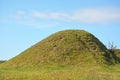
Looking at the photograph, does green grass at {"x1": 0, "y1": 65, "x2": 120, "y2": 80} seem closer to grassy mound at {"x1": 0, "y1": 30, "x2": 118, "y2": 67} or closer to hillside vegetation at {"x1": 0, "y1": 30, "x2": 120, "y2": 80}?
hillside vegetation at {"x1": 0, "y1": 30, "x2": 120, "y2": 80}

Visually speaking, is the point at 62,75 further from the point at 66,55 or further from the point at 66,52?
the point at 66,52

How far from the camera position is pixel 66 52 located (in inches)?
1938

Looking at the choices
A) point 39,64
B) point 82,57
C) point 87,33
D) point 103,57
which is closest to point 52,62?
point 39,64

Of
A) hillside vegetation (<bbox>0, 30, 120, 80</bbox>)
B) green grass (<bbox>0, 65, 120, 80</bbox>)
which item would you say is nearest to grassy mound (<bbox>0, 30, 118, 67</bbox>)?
hillside vegetation (<bbox>0, 30, 120, 80</bbox>)

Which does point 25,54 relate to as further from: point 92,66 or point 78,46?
point 92,66

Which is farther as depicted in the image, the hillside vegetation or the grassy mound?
the grassy mound

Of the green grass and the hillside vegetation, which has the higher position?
the hillside vegetation

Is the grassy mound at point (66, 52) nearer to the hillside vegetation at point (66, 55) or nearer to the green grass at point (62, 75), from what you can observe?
the hillside vegetation at point (66, 55)

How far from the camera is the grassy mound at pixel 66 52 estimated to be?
4700cm

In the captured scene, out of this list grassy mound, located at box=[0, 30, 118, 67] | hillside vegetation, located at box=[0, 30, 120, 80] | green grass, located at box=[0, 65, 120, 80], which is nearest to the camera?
green grass, located at box=[0, 65, 120, 80]

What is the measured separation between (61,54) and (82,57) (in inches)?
140

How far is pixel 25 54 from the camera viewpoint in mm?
52688

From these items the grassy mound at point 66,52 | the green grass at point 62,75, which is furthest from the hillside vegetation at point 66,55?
the green grass at point 62,75

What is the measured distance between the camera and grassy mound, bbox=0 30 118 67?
47.0 metres
